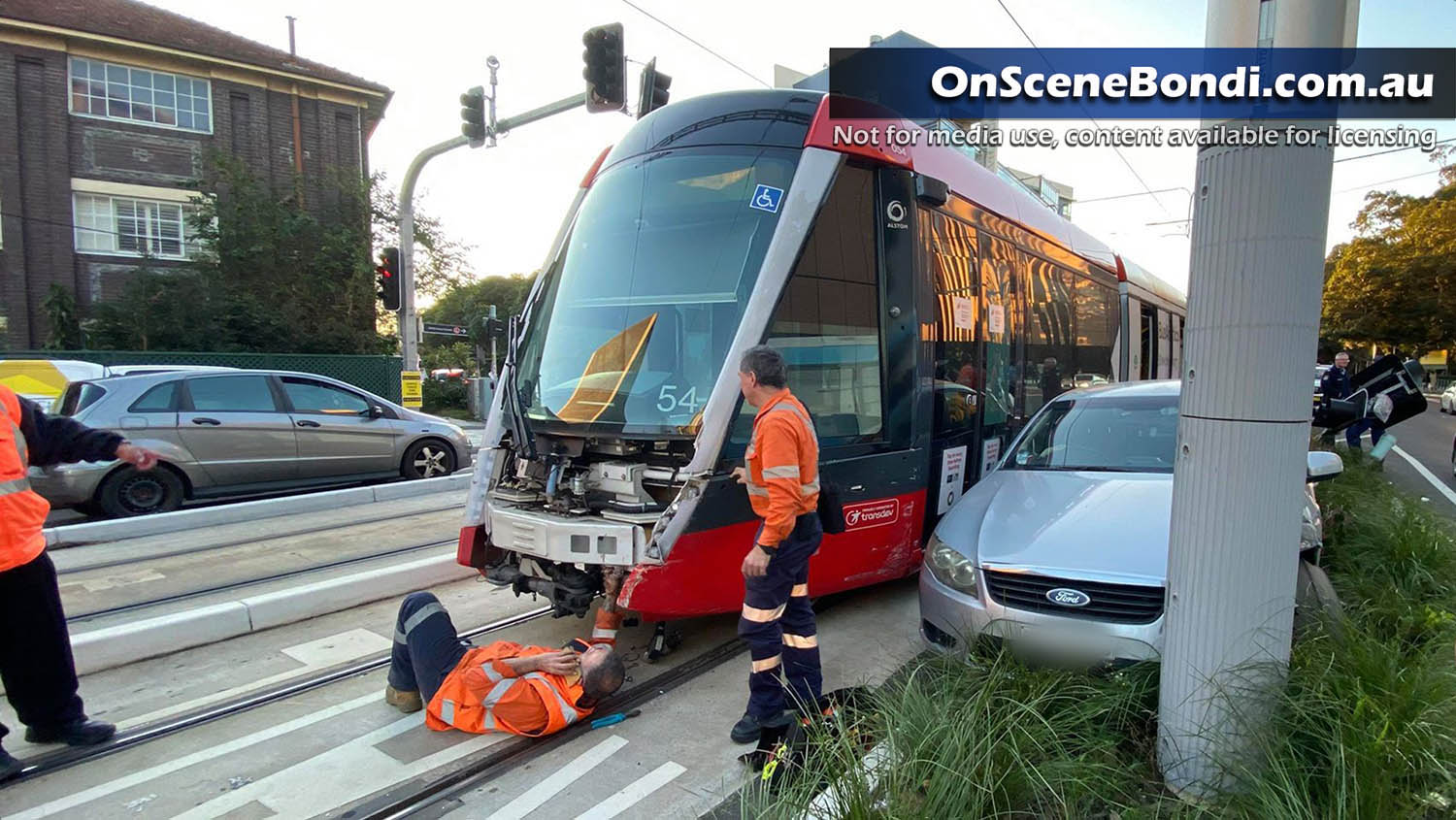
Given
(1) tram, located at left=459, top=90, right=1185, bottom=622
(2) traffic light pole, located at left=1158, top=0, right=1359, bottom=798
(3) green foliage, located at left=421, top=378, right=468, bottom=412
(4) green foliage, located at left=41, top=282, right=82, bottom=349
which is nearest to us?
(2) traffic light pole, located at left=1158, top=0, right=1359, bottom=798

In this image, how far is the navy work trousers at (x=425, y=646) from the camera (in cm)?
371

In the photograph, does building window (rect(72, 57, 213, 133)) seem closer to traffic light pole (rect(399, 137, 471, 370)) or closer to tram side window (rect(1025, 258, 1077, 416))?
traffic light pole (rect(399, 137, 471, 370))

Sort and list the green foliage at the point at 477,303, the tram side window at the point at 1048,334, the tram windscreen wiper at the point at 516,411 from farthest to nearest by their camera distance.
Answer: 1. the green foliage at the point at 477,303
2. the tram side window at the point at 1048,334
3. the tram windscreen wiper at the point at 516,411

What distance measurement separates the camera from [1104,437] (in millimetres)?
5125

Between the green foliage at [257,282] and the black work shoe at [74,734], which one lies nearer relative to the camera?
the black work shoe at [74,734]

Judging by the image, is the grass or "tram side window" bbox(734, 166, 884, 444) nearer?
the grass

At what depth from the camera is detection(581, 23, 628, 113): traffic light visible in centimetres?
932

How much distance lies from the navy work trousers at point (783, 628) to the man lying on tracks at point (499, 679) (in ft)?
2.28

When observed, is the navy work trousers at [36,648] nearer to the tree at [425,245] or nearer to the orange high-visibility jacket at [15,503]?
the orange high-visibility jacket at [15,503]

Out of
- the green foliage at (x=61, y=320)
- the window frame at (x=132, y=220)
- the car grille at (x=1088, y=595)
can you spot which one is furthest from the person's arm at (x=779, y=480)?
the window frame at (x=132, y=220)

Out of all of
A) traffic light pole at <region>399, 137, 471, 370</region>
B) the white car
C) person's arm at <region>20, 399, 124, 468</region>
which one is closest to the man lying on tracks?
person's arm at <region>20, 399, 124, 468</region>

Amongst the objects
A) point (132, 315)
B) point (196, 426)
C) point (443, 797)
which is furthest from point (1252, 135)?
point (132, 315)

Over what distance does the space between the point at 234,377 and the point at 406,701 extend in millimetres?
7118

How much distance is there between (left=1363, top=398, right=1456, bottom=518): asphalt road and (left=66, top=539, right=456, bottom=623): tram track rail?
35.0ft
